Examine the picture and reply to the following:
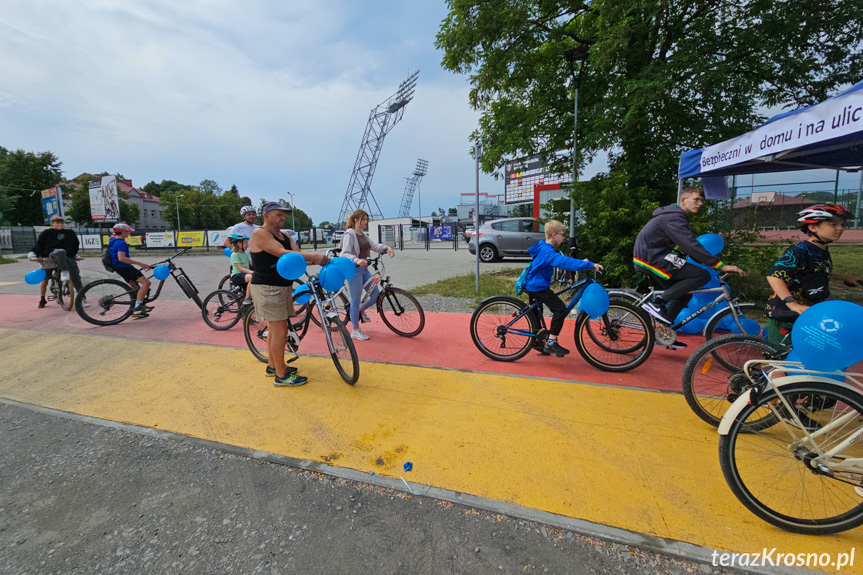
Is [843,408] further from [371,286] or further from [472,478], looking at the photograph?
[371,286]

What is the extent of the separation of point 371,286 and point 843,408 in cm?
449

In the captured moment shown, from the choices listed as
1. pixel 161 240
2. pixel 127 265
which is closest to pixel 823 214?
pixel 127 265

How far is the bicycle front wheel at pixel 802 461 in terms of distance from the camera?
195cm

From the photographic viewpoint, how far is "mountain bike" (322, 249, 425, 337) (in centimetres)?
530

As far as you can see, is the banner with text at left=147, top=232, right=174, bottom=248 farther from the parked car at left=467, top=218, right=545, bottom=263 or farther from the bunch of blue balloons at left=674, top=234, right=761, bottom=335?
the bunch of blue balloons at left=674, top=234, right=761, bottom=335

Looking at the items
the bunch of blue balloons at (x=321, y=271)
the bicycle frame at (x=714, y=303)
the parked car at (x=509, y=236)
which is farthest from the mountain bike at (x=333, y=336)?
the parked car at (x=509, y=236)

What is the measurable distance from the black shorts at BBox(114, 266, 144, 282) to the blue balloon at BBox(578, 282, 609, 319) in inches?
276

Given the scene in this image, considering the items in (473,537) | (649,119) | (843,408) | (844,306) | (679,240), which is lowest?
(473,537)

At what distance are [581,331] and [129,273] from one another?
23.2ft

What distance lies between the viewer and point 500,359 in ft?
14.5

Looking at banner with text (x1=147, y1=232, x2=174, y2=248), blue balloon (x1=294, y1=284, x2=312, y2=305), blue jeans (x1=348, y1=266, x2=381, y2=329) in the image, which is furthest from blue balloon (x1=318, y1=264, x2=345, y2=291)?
banner with text (x1=147, y1=232, x2=174, y2=248)

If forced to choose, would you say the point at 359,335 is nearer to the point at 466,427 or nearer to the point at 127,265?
the point at 466,427

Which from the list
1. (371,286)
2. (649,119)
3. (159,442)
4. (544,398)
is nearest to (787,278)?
(544,398)

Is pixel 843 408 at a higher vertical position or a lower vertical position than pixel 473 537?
higher
